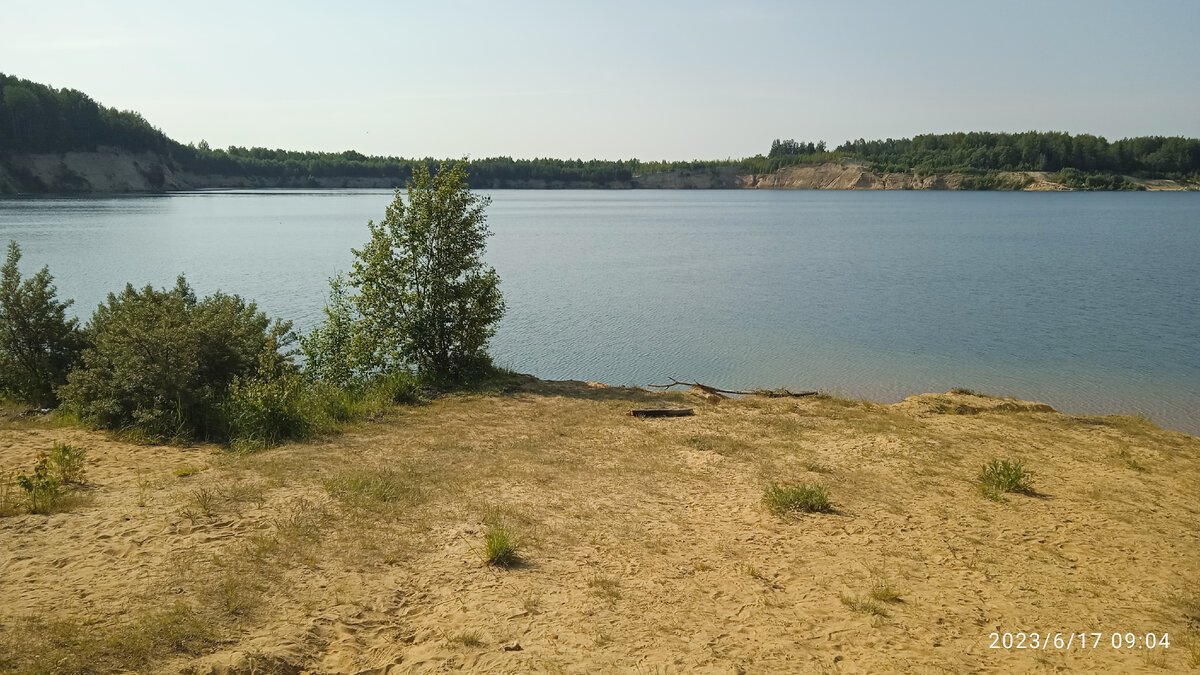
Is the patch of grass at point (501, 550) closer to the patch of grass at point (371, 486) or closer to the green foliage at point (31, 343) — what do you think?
the patch of grass at point (371, 486)

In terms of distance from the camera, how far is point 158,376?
456 inches

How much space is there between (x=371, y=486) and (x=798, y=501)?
5290 mm

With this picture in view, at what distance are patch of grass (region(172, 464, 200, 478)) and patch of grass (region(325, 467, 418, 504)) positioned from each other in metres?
1.83

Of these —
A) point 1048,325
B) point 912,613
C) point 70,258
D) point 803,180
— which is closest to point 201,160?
point 70,258

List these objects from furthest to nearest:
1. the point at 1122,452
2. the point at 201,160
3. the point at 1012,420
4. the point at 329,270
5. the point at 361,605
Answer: the point at 201,160, the point at 329,270, the point at 1012,420, the point at 1122,452, the point at 361,605

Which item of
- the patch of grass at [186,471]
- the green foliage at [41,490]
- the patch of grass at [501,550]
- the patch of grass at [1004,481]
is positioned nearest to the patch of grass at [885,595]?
the patch of grass at [501,550]

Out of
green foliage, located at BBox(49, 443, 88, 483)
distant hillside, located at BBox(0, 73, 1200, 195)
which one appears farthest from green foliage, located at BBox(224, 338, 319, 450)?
distant hillside, located at BBox(0, 73, 1200, 195)

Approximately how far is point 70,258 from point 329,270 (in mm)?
12999

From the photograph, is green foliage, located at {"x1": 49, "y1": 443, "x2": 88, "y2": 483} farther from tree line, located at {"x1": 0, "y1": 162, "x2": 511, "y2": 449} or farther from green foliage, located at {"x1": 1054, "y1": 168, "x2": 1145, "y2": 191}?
green foliage, located at {"x1": 1054, "y1": 168, "x2": 1145, "y2": 191}

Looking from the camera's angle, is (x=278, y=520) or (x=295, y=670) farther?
(x=278, y=520)

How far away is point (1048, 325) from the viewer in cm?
2584

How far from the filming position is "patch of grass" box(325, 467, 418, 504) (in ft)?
28.8

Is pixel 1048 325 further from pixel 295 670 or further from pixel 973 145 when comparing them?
pixel 973 145

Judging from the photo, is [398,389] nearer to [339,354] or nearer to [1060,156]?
[339,354]
